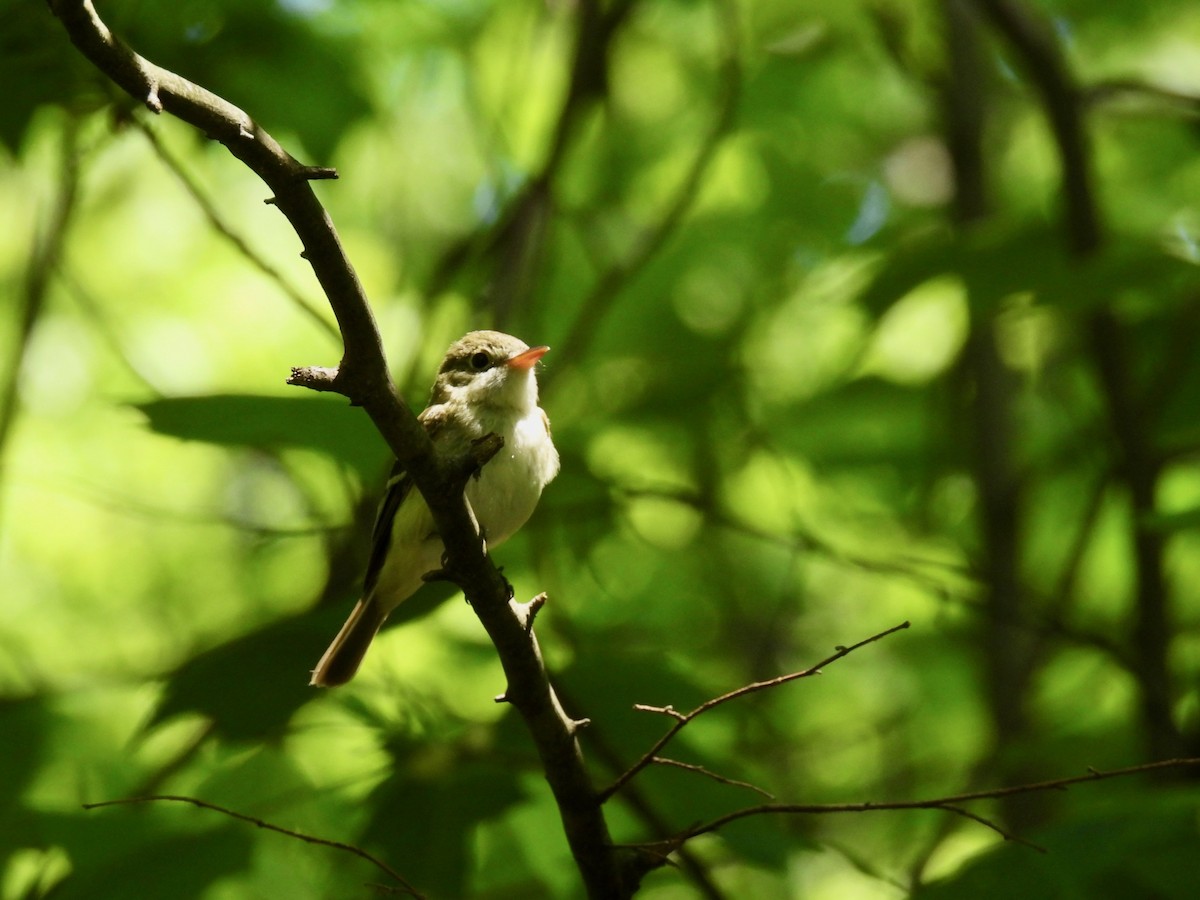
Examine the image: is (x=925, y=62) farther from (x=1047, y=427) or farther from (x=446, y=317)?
(x=446, y=317)

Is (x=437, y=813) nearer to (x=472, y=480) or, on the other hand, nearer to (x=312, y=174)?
(x=472, y=480)

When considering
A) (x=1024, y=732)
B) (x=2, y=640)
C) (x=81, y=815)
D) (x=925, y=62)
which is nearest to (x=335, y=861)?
(x=81, y=815)

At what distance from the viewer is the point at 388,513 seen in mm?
3896

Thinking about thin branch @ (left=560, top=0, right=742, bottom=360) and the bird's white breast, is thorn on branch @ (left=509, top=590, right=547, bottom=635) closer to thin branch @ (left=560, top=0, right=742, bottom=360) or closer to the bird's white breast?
the bird's white breast

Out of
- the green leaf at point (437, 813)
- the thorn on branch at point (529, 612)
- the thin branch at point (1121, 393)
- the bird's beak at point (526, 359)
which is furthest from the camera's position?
the thin branch at point (1121, 393)

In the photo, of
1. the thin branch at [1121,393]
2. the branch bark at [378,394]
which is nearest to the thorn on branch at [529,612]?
the branch bark at [378,394]

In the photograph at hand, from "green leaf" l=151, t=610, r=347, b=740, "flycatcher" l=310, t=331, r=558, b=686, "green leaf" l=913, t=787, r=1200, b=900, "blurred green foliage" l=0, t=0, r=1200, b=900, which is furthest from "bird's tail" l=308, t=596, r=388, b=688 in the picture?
"green leaf" l=913, t=787, r=1200, b=900

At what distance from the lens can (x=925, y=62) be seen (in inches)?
275

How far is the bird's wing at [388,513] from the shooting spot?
3.80 meters

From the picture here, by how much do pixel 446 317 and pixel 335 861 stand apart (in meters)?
2.48

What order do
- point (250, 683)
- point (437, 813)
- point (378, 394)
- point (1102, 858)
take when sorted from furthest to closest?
1. point (437, 813)
2. point (250, 683)
3. point (1102, 858)
4. point (378, 394)

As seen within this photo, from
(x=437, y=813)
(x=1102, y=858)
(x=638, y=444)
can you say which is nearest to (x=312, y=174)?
(x=437, y=813)

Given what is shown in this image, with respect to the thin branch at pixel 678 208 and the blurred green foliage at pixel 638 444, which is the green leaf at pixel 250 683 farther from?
the thin branch at pixel 678 208

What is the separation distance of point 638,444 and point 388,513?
7.37 ft
